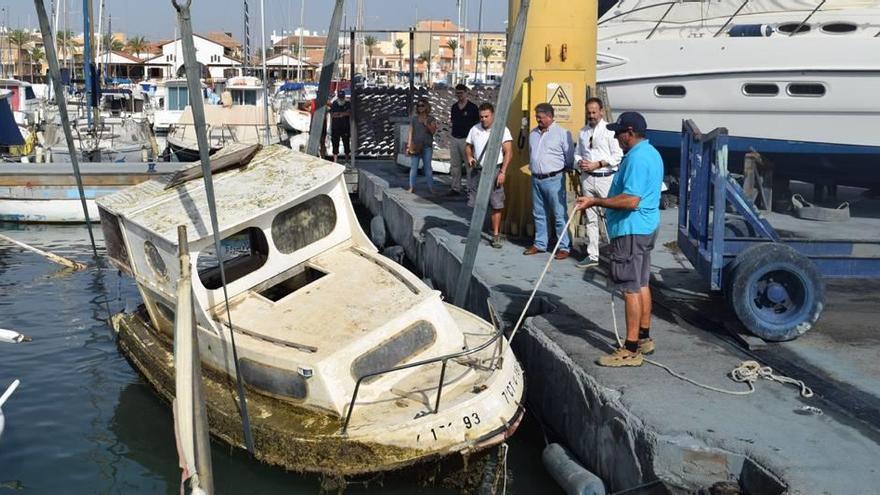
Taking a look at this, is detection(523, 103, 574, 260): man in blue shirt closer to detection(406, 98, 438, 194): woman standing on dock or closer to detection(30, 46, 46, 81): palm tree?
detection(406, 98, 438, 194): woman standing on dock

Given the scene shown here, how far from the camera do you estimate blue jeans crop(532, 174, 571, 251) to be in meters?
10.4

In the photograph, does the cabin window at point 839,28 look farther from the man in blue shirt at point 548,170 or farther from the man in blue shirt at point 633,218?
the man in blue shirt at point 633,218

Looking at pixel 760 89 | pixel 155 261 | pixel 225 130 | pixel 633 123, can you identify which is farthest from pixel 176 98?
pixel 633 123

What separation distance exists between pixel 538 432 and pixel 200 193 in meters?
3.64

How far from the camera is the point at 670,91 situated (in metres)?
15.9

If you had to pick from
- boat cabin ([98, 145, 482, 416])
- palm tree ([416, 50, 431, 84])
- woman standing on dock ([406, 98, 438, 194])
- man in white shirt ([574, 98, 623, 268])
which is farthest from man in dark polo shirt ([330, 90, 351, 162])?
boat cabin ([98, 145, 482, 416])

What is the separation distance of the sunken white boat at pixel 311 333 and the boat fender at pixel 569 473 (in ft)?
1.16

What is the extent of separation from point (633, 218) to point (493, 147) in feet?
6.99

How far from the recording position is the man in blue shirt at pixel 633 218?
6676 mm

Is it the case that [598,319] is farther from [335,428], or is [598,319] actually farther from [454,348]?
[335,428]

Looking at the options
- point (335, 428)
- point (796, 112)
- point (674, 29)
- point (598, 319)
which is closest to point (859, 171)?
point (796, 112)

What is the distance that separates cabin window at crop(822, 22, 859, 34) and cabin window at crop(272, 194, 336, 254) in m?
9.85

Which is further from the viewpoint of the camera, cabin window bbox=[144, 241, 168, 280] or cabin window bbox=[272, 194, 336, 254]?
cabin window bbox=[272, 194, 336, 254]

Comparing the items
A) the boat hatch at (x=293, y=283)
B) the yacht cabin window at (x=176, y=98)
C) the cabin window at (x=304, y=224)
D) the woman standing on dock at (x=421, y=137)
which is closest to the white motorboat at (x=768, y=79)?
the woman standing on dock at (x=421, y=137)
